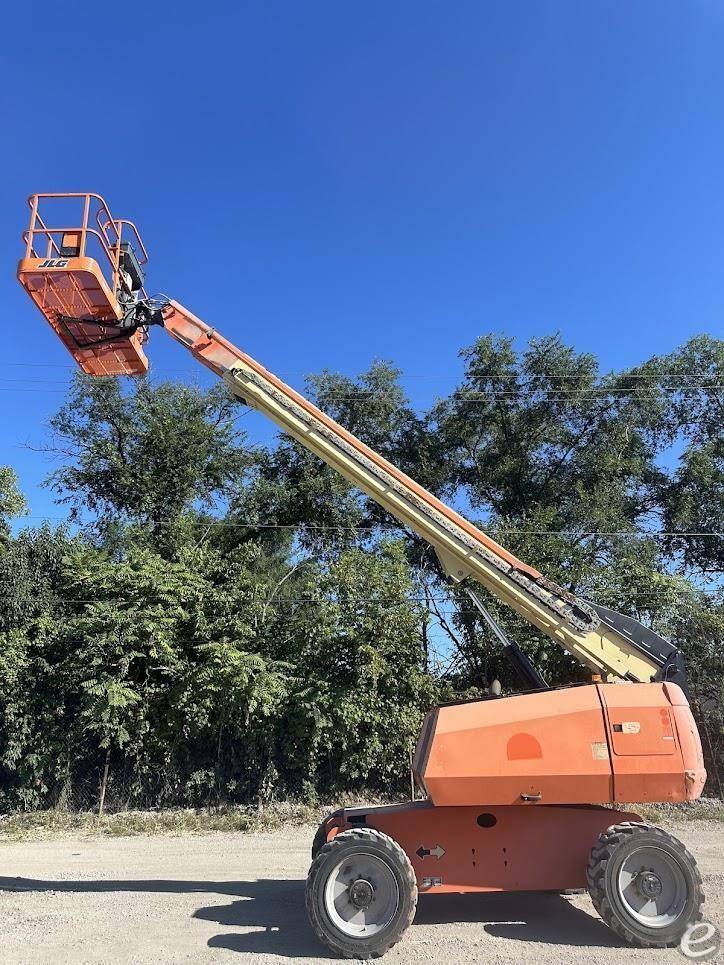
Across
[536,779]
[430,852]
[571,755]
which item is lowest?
[430,852]

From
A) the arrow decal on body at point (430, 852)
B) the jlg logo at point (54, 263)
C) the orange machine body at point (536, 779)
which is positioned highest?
the jlg logo at point (54, 263)

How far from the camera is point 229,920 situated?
6613 millimetres

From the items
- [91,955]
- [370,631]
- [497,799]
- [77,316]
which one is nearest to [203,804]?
[370,631]

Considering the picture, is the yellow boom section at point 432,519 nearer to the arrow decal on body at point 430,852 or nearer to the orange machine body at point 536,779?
the orange machine body at point 536,779

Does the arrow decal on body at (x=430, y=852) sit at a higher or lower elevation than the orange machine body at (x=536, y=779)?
lower

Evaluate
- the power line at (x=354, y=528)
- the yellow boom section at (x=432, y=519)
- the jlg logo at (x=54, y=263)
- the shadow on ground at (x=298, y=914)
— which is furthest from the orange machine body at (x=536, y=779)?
the power line at (x=354, y=528)

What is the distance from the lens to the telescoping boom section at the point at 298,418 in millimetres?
6738

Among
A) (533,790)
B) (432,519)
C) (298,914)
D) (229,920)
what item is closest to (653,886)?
(533,790)

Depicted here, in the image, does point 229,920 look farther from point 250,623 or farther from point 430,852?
point 250,623

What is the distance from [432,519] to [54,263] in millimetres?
4719

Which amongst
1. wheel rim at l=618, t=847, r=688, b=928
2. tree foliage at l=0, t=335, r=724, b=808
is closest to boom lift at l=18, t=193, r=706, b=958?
wheel rim at l=618, t=847, r=688, b=928

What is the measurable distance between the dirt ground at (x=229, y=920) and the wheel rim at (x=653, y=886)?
0.31 meters

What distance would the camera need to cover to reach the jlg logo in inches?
265

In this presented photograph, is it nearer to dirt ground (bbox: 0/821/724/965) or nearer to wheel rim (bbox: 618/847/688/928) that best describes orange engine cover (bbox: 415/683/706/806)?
wheel rim (bbox: 618/847/688/928)
